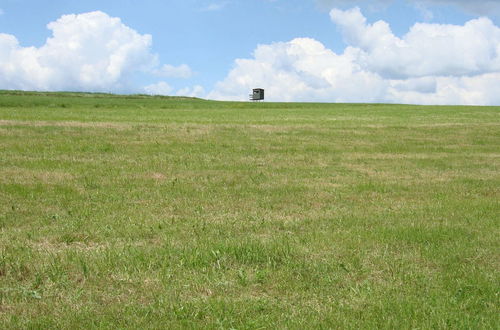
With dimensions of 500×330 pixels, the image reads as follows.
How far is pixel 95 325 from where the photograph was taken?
243 inches

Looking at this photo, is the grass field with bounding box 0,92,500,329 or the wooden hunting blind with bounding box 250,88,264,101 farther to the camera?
Result: the wooden hunting blind with bounding box 250,88,264,101

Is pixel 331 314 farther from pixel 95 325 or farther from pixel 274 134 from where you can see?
pixel 274 134

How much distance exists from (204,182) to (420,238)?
25.0 feet

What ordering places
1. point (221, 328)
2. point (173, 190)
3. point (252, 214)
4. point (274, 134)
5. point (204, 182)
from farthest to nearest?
1. point (274, 134)
2. point (204, 182)
3. point (173, 190)
4. point (252, 214)
5. point (221, 328)

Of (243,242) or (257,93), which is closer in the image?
(243,242)

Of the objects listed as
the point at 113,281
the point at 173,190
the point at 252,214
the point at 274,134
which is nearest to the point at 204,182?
the point at 173,190

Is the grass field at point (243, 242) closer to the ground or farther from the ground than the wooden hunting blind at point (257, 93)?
closer to the ground

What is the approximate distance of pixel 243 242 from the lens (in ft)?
30.2

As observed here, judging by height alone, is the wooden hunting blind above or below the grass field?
above

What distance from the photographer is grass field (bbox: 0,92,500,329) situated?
6566mm

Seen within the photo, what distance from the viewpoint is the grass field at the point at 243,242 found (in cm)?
657

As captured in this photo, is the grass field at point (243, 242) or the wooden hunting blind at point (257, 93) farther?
the wooden hunting blind at point (257, 93)

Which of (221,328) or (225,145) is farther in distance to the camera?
(225,145)

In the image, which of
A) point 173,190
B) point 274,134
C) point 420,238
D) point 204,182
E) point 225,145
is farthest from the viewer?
point 274,134
